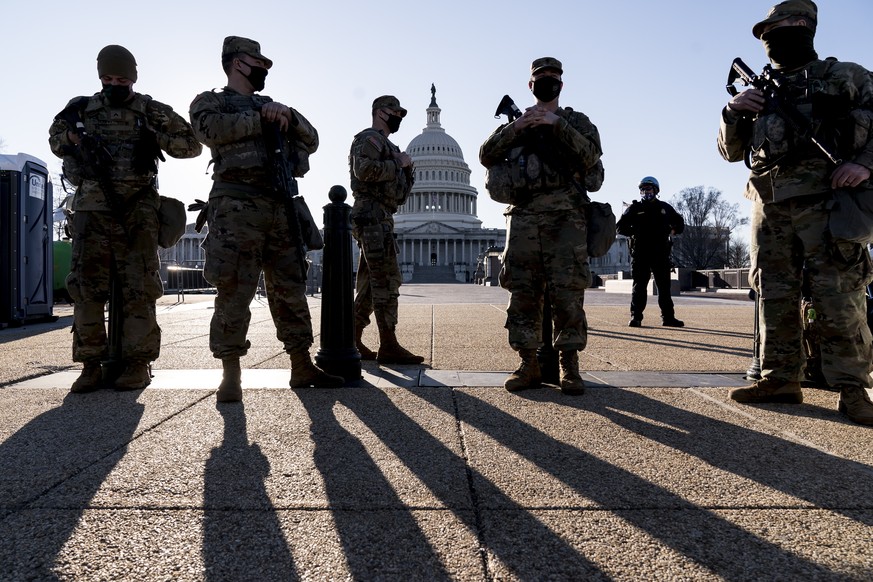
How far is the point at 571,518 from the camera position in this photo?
1740 mm

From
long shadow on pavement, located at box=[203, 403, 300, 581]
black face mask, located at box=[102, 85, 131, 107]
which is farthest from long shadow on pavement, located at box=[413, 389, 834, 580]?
black face mask, located at box=[102, 85, 131, 107]

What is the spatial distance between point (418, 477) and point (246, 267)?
2134 mm

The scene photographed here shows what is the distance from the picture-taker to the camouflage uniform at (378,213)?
5055 mm

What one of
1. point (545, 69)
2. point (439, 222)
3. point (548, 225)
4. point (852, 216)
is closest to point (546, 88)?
point (545, 69)

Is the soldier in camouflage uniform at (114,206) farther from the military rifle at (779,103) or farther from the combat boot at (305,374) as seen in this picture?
the military rifle at (779,103)

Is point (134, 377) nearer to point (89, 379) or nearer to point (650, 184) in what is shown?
point (89, 379)

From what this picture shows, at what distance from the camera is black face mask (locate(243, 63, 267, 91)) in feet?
12.6

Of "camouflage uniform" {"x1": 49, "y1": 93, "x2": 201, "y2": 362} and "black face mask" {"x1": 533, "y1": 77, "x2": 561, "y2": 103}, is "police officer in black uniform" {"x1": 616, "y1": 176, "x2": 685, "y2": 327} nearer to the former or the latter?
"black face mask" {"x1": 533, "y1": 77, "x2": 561, "y2": 103}

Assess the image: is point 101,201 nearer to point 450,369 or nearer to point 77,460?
point 77,460

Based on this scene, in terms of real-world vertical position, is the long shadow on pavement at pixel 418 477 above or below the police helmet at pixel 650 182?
below

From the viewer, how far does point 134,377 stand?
3912mm

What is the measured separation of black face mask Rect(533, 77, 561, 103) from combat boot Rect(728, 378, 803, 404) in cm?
211

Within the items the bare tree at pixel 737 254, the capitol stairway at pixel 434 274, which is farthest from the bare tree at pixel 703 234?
the capitol stairway at pixel 434 274

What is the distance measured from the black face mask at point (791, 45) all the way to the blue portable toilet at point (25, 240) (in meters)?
9.56
